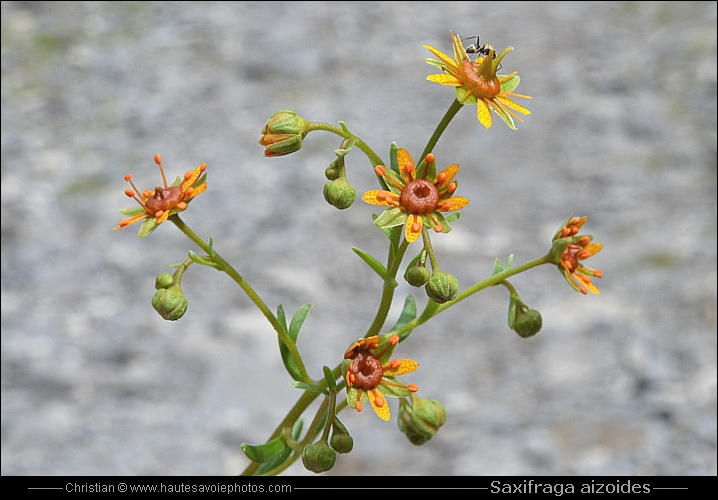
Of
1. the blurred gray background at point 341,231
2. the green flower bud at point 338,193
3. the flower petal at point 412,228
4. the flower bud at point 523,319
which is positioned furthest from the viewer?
the blurred gray background at point 341,231

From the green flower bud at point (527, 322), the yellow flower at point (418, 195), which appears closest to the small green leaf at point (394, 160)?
the yellow flower at point (418, 195)

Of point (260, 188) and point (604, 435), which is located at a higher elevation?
point (260, 188)

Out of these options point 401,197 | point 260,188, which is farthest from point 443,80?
point 260,188

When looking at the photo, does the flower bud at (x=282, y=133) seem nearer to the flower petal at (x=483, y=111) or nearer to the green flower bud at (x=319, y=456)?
the flower petal at (x=483, y=111)

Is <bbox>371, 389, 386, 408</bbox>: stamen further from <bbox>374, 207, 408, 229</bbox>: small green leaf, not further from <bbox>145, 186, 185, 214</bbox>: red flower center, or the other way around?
<bbox>145, 186, 185, 214</bbox>: red flower center

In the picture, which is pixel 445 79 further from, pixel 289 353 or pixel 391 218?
pixel 289 353

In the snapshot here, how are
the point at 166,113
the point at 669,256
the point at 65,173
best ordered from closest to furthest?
the point at 669,256 < the point at 65,173 < the point at 166,113

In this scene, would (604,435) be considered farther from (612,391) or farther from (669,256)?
(669,256)
